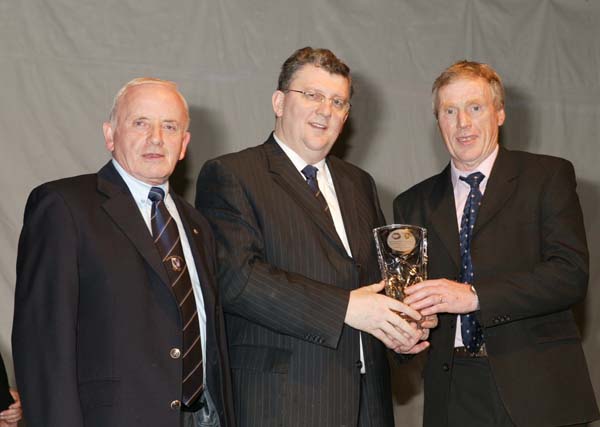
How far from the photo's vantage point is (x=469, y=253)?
344 centimetres

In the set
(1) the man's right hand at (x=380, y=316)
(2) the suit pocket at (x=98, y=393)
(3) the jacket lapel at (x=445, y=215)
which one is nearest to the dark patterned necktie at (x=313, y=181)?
(1) the man's right hand at (x=380, y=316)

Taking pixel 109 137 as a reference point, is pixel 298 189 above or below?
below

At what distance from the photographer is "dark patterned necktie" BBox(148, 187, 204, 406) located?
2770 mm

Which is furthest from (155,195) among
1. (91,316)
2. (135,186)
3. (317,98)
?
(317,98)

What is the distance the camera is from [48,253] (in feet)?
8.41

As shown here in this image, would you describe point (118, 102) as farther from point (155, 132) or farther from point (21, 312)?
point (21, 312)

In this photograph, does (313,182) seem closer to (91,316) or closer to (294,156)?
(294,156)

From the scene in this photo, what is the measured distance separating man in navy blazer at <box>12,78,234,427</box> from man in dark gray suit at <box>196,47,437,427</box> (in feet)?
0.68

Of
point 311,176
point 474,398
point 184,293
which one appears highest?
point 311,176

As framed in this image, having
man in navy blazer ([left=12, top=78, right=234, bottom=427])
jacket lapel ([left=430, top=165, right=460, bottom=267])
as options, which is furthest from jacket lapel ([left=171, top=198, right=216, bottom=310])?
jacket lapel ([left=430, top=165, right=460, bottom=267])

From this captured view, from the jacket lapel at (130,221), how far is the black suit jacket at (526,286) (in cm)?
123

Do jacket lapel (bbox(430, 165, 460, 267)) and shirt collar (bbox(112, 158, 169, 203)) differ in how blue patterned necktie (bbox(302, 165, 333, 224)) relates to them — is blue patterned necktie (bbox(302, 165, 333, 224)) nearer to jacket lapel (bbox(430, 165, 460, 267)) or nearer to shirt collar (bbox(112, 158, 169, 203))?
jacket lapel (bbox(430, 165, 460, 267))

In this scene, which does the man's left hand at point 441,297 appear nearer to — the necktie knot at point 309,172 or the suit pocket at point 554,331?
the suit pocket at point 554,331

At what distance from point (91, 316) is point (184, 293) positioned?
317 mm
